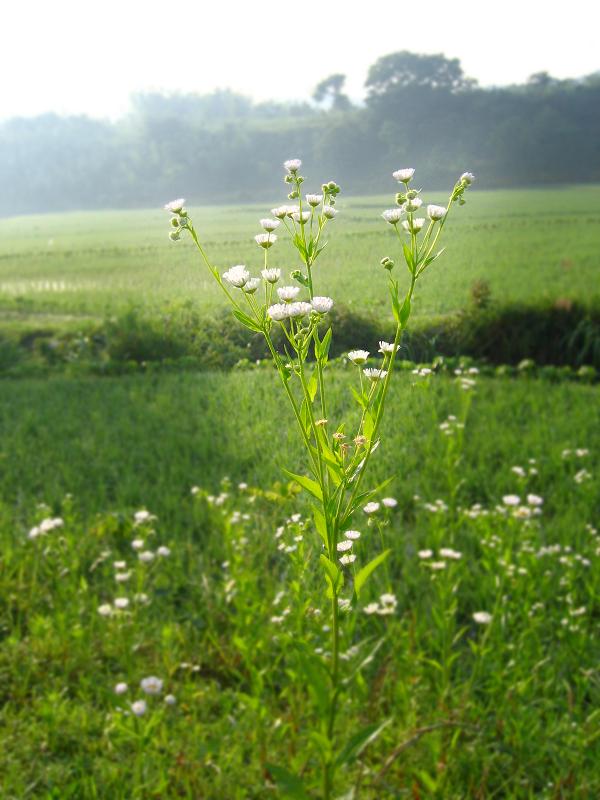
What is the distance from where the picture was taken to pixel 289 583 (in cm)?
161

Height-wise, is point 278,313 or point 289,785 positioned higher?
point 278,313

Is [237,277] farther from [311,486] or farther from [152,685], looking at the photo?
[152,685]

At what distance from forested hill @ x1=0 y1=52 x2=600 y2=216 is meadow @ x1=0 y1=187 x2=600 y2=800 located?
0.34 m

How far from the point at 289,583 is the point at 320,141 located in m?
1.82

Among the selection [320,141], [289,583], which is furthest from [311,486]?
[320,141]

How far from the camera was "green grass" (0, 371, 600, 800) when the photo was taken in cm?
165

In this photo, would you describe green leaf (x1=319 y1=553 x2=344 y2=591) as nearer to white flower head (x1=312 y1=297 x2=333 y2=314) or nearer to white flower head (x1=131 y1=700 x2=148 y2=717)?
white flower head (x1=312 y1=297 x2=333 y2=314)

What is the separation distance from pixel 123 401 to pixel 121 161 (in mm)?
1881

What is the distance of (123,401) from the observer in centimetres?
319

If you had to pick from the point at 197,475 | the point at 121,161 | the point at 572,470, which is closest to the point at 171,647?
the point at 197,475

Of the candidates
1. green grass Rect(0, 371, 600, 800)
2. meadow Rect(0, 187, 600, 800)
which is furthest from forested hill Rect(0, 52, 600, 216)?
green grass Rect(0, 371, 600, 800)

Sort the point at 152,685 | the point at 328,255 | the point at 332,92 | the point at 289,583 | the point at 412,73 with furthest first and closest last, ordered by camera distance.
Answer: the point at 332,92
the point at 412,73
the point at 328,255
the point at 152,685
the point at 289,583

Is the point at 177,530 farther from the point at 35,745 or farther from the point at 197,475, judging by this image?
the point at 35,745

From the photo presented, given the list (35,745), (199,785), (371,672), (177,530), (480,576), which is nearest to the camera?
(199,785)
